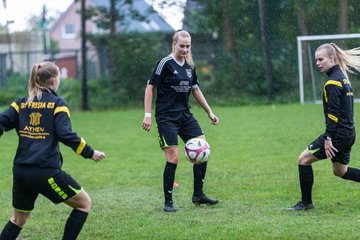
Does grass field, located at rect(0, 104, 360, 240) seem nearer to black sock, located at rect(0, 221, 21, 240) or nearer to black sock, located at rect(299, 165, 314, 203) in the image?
black sock, located at rect(299, 165, 314, 203)

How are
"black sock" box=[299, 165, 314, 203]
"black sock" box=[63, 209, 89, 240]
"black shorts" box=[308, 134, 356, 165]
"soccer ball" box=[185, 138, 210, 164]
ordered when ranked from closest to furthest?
"black sock" box=[63, 209, 89, 240]
"black shorts" box=[308, 134, 356, 165]
"black sock" box=[299, 165, 314, 203]
"soccer ball" box=[185, 138, 210, 164]

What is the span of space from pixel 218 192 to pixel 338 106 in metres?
2.17

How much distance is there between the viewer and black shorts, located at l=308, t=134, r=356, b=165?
6.21m

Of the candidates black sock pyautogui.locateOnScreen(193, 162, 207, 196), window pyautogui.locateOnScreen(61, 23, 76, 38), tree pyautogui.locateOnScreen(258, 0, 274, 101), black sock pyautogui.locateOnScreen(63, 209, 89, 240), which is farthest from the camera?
window pyautogui.locateOnScreen(61, 23, 76, 38)

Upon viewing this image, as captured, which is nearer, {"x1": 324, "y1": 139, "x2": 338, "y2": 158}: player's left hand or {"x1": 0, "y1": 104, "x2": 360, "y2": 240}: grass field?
{"x1": 0, "y1": 104, "x2": 360, "y2": 240}: grass field

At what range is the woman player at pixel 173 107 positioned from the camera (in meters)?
6.88

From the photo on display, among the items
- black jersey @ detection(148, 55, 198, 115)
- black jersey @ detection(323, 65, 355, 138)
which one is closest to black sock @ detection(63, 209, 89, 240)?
black jersey @ detection(148, 55, 198, 115)

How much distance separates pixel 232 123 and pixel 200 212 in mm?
9011

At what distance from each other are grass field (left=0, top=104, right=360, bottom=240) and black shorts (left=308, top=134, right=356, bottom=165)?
19.8 inches

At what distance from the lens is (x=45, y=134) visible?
487cm

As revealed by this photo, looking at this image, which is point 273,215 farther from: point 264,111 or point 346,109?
point 264,111

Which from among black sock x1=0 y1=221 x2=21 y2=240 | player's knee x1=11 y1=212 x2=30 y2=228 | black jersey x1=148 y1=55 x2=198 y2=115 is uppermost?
black jersey x1=148 y1=55 x2=198 y2=115

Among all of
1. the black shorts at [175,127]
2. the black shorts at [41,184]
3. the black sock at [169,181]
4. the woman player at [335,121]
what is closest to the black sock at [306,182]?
the woman player at [335,121]

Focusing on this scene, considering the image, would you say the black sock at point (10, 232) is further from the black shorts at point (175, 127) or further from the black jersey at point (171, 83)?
the black jersey at point (171, 83)
